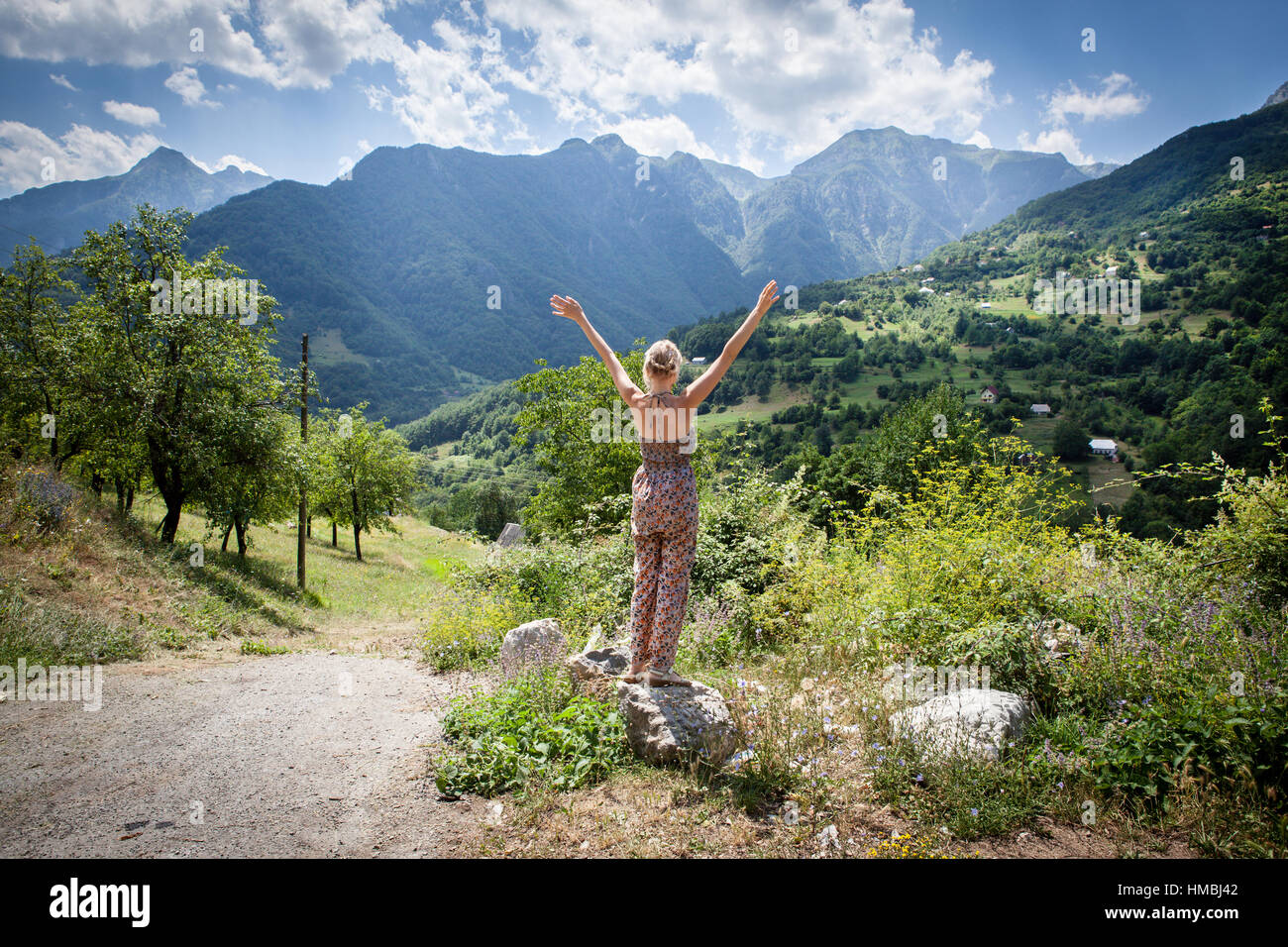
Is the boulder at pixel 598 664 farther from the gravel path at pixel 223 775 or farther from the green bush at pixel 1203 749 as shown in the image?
the green bush at pixel 1203 749

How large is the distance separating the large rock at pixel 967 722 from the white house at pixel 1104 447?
9364 centimetres

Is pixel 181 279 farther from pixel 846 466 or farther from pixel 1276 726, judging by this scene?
pixel 846 466

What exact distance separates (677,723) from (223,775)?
3.61m

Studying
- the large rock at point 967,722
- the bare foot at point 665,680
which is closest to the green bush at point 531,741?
the bare foot at point 665,680

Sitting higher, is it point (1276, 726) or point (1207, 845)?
point (1276, 726)

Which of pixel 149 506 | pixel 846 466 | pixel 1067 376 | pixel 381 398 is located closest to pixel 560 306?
pixel 149 506

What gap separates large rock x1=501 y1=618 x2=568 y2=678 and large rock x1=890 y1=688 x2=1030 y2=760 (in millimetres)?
3388

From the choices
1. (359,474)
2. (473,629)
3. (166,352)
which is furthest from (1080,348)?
(166,352)

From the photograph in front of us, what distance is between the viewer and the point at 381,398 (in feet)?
656

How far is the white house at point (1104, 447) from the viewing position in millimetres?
76375

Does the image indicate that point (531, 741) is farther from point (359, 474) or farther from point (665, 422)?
point (359, 474)

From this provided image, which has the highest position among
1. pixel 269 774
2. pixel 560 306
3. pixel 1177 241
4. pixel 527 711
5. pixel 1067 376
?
pixel 1177 241

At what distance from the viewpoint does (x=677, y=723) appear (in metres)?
4.29

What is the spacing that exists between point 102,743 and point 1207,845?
8.15 m
